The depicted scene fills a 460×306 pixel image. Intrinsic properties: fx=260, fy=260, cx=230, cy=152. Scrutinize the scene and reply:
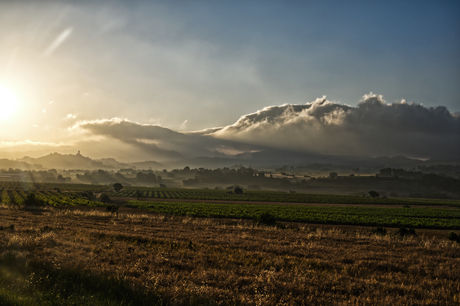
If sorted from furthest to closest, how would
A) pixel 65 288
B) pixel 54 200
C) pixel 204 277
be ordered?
pixel 54 200 → pixel 204 277 → pixel 65 288

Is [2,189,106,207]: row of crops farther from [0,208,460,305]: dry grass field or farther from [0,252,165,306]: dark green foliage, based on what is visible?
[0,252,165,306]: dark green foliage

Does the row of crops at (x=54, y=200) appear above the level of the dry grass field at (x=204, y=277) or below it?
below

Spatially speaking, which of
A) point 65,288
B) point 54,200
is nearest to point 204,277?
point 65,288

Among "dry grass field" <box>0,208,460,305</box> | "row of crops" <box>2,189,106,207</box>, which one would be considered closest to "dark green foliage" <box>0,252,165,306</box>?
"dry grass field" <box>0,208,460,305</box>

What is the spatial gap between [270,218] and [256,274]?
27.4m

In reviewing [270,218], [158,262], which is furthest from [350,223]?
[158,262]

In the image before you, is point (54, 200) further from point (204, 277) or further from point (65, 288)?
point (204, 277)

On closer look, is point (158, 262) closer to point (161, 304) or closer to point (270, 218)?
point (161, 304)

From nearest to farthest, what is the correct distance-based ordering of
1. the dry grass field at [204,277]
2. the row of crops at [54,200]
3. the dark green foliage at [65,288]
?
the dark green foliage at [65,288], the dry grass field at [204,277], the row of crops at [54,200]

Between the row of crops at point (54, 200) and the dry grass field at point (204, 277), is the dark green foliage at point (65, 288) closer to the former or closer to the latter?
the dry grass field at point (204, 277)

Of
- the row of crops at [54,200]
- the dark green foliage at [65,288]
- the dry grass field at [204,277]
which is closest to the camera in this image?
the dark green foliage at [65,288]

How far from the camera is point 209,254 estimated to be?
14867 millimetres

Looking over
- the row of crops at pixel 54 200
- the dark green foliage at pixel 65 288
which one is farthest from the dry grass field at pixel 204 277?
the row of crops at pixel 54 200

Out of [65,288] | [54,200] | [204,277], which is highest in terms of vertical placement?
[65,288]
